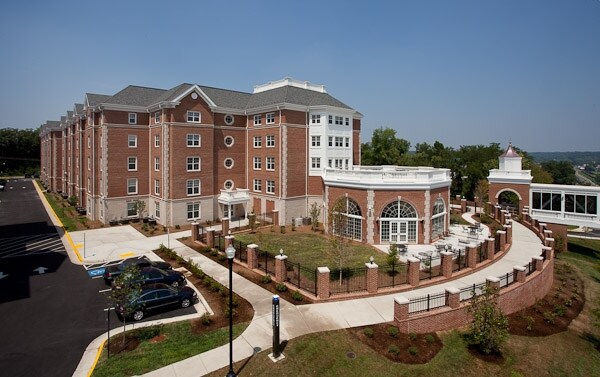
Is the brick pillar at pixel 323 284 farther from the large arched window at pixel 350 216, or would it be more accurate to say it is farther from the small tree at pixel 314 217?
the small tree at pixel 314 217

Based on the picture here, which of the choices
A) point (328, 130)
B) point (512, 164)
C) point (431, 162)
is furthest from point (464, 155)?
point (328, 130)

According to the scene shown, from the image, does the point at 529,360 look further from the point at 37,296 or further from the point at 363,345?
the point at 37,296

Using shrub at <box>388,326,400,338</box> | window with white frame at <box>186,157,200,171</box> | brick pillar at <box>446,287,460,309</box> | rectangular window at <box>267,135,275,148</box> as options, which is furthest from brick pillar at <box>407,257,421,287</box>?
window with white frame at <box>186,157,200,171</box>

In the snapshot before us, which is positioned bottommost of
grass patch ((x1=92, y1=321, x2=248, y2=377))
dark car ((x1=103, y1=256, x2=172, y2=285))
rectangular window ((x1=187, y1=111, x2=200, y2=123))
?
grass patch ((x1=92, y1=321, x2=248, y2=377))

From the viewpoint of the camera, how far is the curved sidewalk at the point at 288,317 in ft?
40.3

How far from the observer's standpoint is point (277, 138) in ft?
119

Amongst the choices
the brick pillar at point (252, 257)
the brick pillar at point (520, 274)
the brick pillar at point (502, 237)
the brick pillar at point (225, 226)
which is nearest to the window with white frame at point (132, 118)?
the brick pillar at point (225, 226)

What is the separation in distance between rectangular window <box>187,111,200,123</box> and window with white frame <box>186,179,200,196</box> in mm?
6383

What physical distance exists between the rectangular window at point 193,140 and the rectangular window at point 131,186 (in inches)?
325

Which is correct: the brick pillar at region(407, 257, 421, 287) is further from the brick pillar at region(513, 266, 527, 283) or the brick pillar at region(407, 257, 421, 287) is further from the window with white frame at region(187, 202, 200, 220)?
the window with white frame at region(187, 202, 200, 220)

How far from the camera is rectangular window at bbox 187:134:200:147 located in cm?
3578

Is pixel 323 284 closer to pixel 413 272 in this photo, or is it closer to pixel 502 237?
pixel 413 272

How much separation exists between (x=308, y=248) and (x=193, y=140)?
1825 centimetres

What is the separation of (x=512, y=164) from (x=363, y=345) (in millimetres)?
38133
